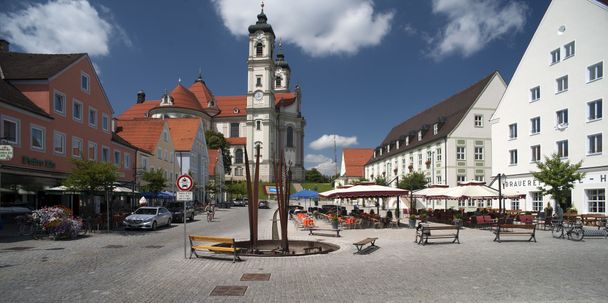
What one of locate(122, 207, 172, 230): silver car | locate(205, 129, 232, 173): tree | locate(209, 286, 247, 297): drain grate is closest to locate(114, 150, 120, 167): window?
locate(122, 207, 172, 230): silver car

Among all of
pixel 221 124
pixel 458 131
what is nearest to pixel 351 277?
pixel 458 131

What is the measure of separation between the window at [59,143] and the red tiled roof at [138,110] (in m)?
85.1

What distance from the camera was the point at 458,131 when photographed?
49781mm

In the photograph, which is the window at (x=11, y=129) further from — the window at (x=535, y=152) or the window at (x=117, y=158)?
the window at (x=535, y=152)

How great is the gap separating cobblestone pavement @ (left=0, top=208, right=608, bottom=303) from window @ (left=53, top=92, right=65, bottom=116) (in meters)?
14.1

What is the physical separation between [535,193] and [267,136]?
7260 centimetres

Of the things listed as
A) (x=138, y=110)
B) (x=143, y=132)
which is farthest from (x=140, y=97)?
(x=143, y=132)

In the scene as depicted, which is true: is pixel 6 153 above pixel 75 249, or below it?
above

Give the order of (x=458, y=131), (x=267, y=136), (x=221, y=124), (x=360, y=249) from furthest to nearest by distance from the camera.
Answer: (x=221, y=124)
(x=267, y=136)
(x=458, y=131)
(x=360, y=249)

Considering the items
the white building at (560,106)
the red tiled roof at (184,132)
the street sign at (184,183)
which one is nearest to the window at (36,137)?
the street sign at (184,183)

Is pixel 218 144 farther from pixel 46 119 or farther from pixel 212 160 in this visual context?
pixel 46 119

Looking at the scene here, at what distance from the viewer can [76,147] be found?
31.4 metres

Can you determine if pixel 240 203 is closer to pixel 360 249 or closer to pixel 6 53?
pixel 6 53

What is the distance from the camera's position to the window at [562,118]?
105ft
